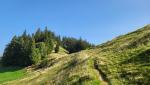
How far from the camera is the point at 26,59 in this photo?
132 meters

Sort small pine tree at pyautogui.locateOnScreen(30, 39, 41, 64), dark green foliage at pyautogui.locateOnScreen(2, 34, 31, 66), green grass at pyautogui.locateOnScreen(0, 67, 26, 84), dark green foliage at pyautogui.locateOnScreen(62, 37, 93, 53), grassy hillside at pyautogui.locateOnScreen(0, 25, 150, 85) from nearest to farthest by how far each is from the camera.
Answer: grassy hillside at pyautogui.locateOnScreen(0, 25, 150, 85)
green grass at pyautogui.locateOnScreen(0, 67, 26, 84)
small pine tree at pyautogui.locateOnScreen(30, 39, 41, 64)
dark green foliage at pyautogui.locateOnScreen(2, 34, 31, 66)
dark green foliage at pyautogui.locateOnScreen(62, 37, 93, 53)

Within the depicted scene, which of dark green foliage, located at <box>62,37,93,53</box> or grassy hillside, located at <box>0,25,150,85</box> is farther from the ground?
dark green foliage, located at <box>62,37,93,53</box>

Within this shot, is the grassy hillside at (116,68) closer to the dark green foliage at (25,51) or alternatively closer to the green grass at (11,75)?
the green grass at (11,75)

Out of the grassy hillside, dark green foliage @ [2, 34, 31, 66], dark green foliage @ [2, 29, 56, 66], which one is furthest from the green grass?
the grassy hillside

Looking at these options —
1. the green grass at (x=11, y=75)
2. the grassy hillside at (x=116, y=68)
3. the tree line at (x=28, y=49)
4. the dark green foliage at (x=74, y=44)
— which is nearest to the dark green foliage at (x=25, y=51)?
the tree line at (x=28, y=49)

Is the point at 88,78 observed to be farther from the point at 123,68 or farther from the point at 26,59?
the point at 26,59

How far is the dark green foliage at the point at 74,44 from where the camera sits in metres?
164

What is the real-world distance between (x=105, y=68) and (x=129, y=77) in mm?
6923

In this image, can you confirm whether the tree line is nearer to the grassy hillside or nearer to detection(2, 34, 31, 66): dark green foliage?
detection(2, 34, 31, 66): dark green foliage

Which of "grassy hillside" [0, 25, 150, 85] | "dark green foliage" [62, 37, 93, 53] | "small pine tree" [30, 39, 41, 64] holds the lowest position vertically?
"grassy hillside" [0, 25, 150, 85]

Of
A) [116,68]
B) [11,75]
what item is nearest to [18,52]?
[11,75]

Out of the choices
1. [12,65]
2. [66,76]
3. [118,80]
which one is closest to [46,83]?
[66,76]

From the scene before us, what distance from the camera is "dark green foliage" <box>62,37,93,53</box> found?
537 ft

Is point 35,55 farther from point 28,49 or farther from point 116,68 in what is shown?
point 116,68
